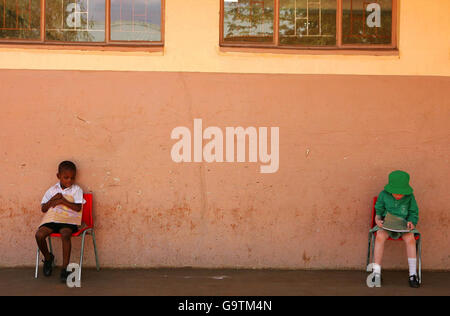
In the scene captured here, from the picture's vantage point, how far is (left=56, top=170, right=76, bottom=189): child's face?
230 inches

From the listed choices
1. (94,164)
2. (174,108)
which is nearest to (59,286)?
(94,164)

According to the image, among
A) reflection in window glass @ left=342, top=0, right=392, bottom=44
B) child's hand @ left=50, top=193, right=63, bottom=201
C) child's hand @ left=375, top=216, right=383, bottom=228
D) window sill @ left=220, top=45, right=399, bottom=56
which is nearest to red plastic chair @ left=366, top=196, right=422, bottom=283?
child's hand @ left=375, top=216, right=383, bottom=228

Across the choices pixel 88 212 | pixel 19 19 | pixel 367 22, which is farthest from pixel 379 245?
pixel 19 19

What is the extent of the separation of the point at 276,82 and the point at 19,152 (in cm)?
302

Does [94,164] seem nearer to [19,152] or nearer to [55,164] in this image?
[55,164]

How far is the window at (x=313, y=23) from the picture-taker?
6.21 m

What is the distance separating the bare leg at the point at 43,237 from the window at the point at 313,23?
9.64 feet

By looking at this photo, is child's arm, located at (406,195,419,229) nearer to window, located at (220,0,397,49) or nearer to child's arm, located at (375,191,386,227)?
child's arm, located at (375,191,386,227)

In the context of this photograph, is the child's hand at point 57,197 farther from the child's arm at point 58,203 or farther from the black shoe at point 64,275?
the black shoe at point 64,275

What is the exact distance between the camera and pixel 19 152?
6.05 metres

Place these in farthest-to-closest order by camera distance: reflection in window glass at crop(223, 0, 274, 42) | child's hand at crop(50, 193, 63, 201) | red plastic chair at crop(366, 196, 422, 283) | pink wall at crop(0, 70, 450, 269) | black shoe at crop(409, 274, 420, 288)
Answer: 1. reflection in window glass at crop(223, 0, 274, 42)
2. pink wall at crop(0, 70, 450, 269)
3. child's hand at crop(50, 193, 63, 201)
4. red plastic chair at crop(366, 196, 422, 283)
5. black shoe at crop(409, 274, 420, 288)

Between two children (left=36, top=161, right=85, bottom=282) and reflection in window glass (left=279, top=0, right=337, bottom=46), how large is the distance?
115 inches

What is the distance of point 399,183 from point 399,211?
0.98 ft
